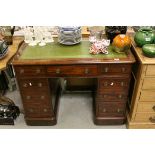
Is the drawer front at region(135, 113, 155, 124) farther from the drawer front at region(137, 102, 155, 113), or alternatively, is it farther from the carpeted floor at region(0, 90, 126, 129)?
the carpeted floor at region(0, 90, 126, 129)

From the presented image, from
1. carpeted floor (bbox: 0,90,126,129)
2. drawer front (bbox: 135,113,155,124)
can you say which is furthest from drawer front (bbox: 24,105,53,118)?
drawer front (bbox: 135,113,155,124)

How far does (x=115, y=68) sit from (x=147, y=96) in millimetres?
391

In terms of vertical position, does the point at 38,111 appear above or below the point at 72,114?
above

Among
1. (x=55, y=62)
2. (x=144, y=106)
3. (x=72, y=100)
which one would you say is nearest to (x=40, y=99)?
(x=55, y=62)

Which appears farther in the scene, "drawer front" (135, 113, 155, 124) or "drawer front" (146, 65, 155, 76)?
"drawer front" (135, 113, 155, 124)

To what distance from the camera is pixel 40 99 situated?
5.74ft

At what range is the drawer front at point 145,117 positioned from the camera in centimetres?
178

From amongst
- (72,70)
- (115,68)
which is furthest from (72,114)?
(115,68)

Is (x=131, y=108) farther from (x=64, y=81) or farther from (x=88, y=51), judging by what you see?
(x=64, y=81)

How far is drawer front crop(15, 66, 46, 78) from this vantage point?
1.55 metres

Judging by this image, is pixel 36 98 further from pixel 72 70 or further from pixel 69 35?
pixel 69 35

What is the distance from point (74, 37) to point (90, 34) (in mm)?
208

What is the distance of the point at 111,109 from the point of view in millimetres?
1808

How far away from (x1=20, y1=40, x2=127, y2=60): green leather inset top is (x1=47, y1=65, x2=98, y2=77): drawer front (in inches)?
3.8
